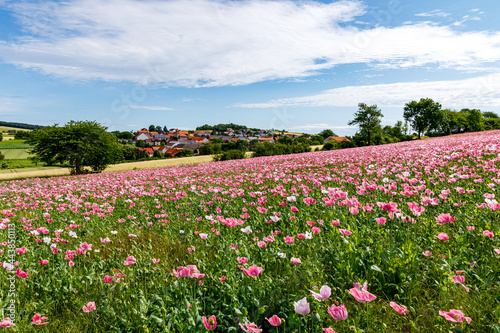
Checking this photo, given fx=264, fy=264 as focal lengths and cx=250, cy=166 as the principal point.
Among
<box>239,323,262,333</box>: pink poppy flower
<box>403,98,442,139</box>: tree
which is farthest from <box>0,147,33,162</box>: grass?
<box>403,98,442,139</box>: tree

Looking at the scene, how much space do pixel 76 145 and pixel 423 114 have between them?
82.7m

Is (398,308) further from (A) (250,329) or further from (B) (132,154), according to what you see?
(B) (132,154)

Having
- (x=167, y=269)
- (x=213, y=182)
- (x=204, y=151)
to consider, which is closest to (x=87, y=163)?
(x=213, y=182)

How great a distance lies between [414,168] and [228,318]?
7274 mm

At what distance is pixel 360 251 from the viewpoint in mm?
2791

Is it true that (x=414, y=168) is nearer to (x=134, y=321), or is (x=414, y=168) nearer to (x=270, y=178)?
(x=270, y=178)

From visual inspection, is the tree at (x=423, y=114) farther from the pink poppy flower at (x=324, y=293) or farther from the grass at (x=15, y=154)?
the grass at (x=15, y=154)

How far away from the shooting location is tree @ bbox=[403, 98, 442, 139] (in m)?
71.9

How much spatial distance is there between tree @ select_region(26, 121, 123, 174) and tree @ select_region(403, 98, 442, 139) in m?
78.0

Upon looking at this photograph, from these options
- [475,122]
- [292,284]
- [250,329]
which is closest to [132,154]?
[292,284]

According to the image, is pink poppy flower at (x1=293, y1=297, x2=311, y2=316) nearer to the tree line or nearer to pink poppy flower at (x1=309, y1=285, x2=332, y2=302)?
pink poppy flower at (x1=309, y1=285, x2=332, y2=302)

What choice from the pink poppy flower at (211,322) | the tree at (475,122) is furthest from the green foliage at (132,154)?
the tree at (475,122)

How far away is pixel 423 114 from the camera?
74.2 m

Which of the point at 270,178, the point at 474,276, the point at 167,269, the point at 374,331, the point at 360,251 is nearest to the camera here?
the point at 374,331
